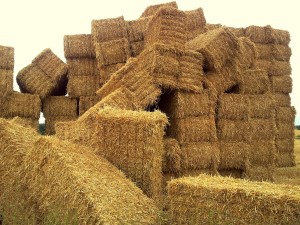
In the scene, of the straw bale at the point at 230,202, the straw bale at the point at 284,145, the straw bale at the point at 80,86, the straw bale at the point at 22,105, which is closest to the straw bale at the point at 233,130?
the straw bale at the point at 230,202

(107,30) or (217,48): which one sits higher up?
(107,30)

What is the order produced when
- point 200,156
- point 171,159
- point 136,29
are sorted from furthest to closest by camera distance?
point 136,29, point 200,156, point 171,159

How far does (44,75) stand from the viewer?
14.3 metres

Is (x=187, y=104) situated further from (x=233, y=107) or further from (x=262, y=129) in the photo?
(x=262, y=129)

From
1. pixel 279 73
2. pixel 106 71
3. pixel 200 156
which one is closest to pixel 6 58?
pixel 106 71

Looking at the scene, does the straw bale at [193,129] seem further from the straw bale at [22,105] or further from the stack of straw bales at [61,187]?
the straw bale at [22,105]

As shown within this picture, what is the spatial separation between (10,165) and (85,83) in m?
7.53

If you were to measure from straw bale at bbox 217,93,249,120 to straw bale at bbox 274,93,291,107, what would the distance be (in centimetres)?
647

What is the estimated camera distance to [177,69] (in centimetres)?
994

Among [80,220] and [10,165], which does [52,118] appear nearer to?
[10,165]

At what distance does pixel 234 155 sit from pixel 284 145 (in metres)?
7.21

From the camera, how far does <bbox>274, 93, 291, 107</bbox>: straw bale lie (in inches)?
681

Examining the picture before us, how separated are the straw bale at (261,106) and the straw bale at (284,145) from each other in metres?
5.41

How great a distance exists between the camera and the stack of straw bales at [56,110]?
557 inches
